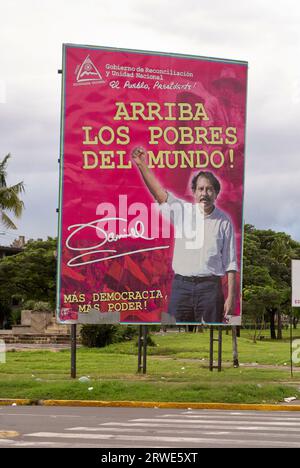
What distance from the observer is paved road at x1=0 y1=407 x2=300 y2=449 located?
12023 millimetres

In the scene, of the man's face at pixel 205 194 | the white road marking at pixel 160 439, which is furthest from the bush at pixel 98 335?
the white road marking at pixel 160 439

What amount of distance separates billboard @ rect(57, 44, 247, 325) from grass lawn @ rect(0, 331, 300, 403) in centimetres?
193

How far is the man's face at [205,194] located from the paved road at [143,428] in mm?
7674

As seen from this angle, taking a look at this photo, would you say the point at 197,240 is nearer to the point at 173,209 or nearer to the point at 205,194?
the point at 173,209

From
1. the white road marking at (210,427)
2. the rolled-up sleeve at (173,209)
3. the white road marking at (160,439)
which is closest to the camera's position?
the white road marking at (160,439)

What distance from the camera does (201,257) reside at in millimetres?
24172

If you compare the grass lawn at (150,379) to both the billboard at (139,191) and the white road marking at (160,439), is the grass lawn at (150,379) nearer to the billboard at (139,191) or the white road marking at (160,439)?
the billboard at (139,191)

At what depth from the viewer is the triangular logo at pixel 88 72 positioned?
23.6m

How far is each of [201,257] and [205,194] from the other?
1.77 m

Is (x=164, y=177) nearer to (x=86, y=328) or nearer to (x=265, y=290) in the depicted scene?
(x=86, y=328)

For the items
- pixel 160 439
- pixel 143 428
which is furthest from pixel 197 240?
pixel 160 439

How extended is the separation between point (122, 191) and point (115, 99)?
2.52 meters

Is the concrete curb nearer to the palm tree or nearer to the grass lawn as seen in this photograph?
the grass lawn

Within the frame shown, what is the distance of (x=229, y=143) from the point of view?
968 inches
